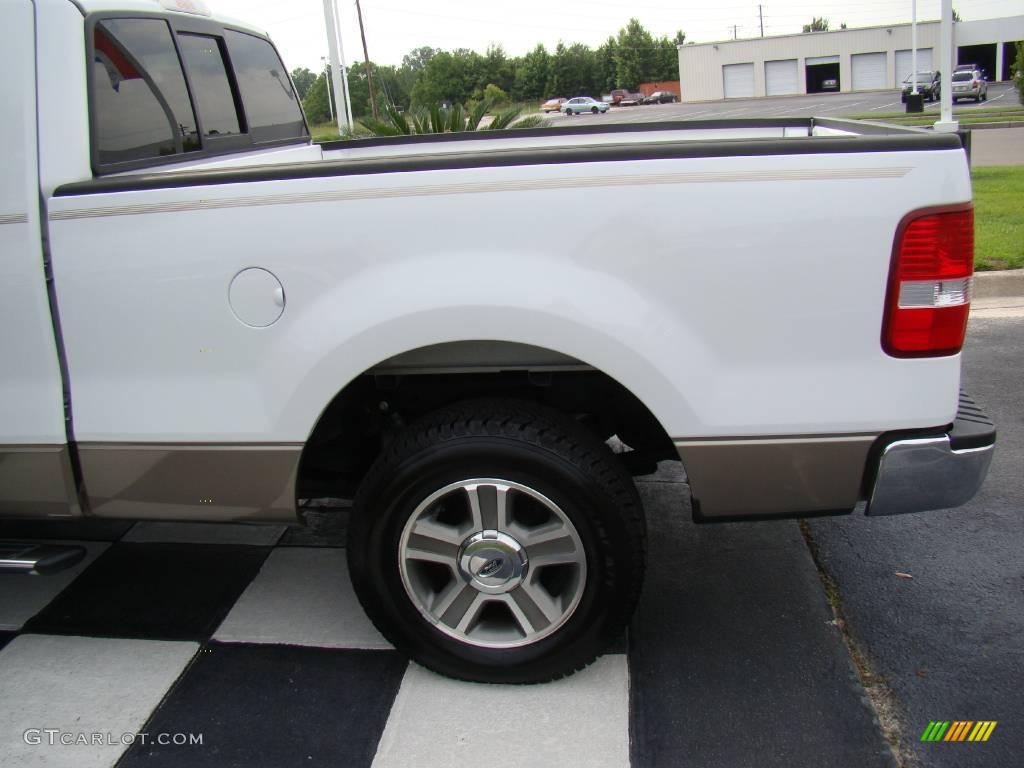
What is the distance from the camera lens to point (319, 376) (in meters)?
2.51

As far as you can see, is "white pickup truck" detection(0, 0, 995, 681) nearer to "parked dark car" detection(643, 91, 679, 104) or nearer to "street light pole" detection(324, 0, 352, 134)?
"street light pole" detection(324, 0, 352, 134)

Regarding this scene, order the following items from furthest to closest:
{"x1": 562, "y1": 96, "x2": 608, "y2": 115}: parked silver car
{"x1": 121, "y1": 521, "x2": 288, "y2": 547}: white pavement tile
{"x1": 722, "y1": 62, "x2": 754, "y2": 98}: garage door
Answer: {"x1": 722, "y1": 62, "x2": 754, "y2": 98}: garage door < {"x1": 562, "y1": 96, "x2": 608, "y2": 115}: parked silver car < {"x1": 121, "y1": 521, "x2": 288, "y2": 547}: white pavement tile

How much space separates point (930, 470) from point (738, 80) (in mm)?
77933

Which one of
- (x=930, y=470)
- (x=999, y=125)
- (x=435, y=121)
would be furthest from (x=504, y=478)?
(x=999, y=125)

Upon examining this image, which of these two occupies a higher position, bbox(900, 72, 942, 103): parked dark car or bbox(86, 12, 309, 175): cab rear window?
bbox(900, 72, 942, 103): parked dark car

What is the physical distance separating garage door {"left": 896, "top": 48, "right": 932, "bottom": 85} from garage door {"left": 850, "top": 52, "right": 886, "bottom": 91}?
1067mm

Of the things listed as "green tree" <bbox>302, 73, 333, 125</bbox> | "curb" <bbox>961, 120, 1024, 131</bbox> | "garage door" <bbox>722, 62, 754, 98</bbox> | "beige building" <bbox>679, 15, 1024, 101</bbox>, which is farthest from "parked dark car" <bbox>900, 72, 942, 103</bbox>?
"green tree" <bbox>302, 73, 333, 125</bbox>

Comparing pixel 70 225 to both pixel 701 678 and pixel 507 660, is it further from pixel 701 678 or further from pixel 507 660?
pixel 701 678

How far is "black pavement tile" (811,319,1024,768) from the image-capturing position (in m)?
2.56

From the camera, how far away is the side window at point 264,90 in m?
4.09

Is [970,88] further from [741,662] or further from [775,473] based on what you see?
[775,473]

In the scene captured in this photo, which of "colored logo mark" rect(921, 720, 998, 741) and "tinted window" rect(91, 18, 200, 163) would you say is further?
"tinted window" rect(91, 18, 200, 163)

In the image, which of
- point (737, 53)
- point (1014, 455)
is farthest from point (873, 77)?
point (1014, 455)

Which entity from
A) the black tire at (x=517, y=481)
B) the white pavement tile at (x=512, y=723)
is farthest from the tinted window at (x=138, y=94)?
the white pavement tile at (x=512, y=723)
